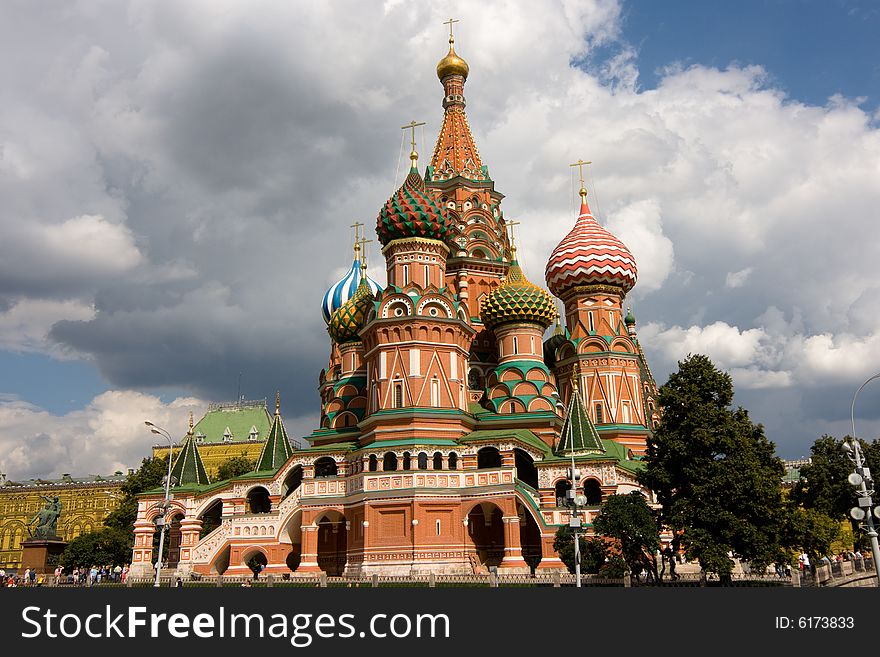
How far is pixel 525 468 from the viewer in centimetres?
4116

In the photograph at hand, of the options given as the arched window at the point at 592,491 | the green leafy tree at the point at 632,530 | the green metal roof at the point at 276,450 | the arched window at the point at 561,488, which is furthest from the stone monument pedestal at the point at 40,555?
the green leafy tree at the point at 632,530

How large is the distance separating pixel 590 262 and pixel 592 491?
16.7m

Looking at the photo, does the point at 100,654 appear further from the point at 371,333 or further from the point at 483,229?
the point at 483,229

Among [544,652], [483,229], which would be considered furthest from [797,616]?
[483,229]

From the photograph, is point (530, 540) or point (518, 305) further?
point (518, 305)

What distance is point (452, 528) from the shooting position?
36.3 m

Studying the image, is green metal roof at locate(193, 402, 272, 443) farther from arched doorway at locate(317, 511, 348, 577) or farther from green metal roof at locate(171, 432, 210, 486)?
arched doorway at locate(317, 511, 348, 577)

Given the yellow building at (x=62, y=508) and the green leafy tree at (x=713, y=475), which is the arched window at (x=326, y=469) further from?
the yellow building at (x=62, y=508)

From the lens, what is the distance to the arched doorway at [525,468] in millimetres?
40250

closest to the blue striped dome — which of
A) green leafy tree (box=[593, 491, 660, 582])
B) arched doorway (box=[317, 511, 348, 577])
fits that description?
arched doorway (box=[317, 511, 348, 577])

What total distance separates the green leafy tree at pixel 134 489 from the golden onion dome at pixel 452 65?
1360 inches

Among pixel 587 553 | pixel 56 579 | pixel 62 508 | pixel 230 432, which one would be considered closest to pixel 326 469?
pixel 56 579

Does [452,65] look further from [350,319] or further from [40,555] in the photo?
[40,555]

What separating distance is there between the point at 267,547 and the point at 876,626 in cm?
2926
